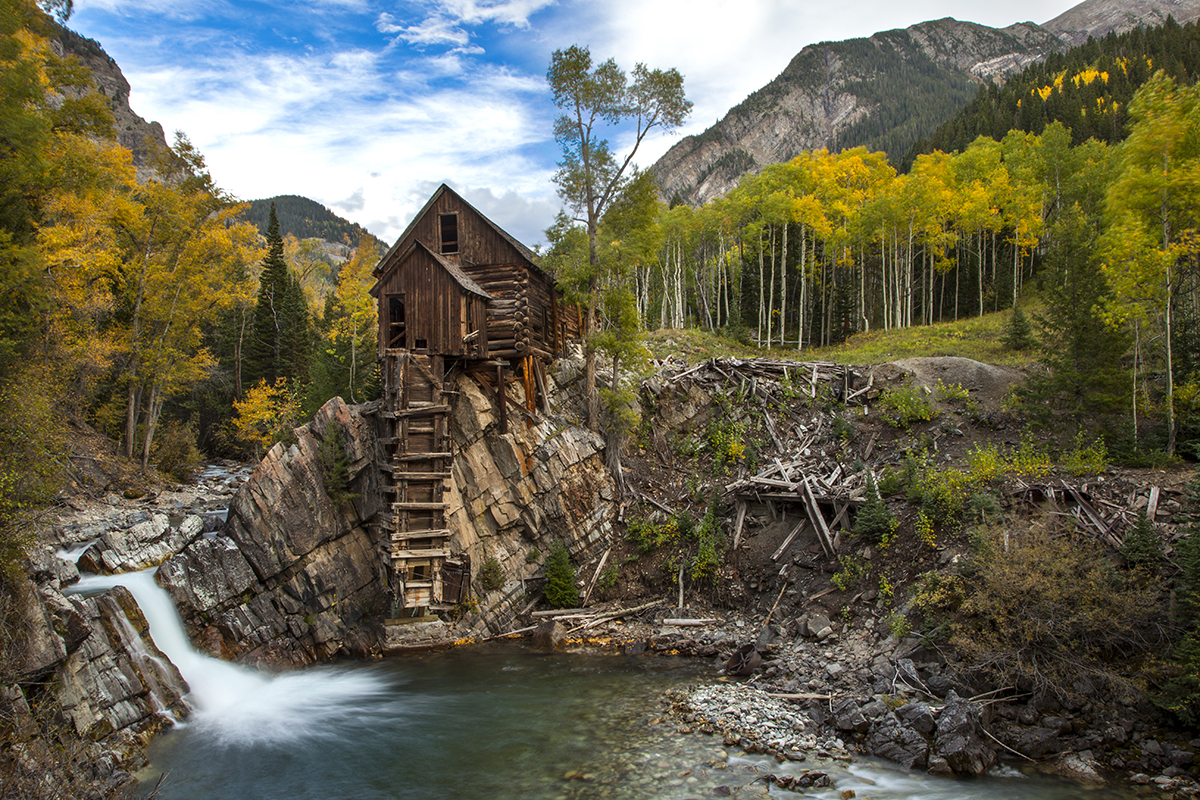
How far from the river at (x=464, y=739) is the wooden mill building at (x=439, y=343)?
298 centimetres

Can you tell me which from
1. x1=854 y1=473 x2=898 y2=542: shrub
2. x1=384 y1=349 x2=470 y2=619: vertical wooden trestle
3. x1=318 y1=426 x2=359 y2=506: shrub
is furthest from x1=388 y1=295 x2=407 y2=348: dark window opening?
x1=854 y1=473 x2=898 y2=542: shrub

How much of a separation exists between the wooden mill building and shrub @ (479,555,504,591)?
662 millimetres

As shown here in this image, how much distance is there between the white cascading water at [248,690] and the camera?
515 inches

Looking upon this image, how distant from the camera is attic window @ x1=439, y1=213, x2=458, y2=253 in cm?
2362

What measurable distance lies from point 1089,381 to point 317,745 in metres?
22.5

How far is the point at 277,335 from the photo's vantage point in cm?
4278

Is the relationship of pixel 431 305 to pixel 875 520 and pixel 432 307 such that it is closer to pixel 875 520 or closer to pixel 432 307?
pixel 432 307

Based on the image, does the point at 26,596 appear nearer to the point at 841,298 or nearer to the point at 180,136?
the point at 180,136

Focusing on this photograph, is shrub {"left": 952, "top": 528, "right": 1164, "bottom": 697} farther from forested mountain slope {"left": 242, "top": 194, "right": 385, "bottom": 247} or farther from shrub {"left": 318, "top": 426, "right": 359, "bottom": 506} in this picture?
forested mountain slope {"left": 242, "top": 194, "right": 385, "bottom": 247}

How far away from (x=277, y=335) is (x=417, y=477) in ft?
102

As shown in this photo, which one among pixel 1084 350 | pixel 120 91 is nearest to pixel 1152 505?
pixel 1084 350

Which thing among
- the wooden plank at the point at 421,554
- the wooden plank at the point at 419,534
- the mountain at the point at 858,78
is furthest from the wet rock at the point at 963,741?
the mountain at the point at 858,78

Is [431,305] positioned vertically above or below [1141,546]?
above

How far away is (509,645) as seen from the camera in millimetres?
18188
